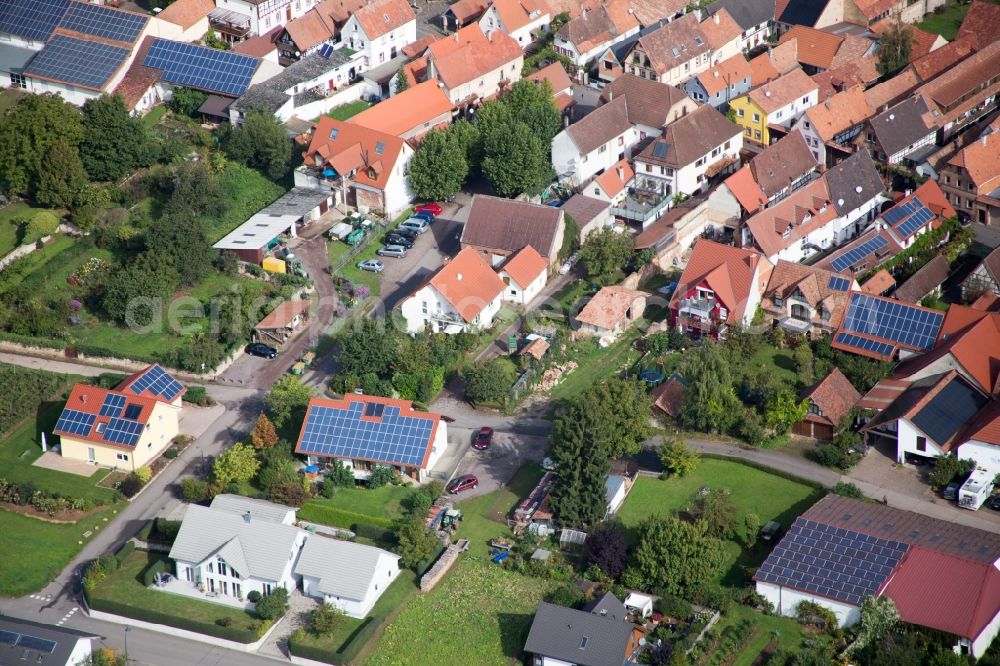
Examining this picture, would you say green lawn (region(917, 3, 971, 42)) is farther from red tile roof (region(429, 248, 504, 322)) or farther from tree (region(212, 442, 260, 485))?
tree (region(212, 442, 260, 485))

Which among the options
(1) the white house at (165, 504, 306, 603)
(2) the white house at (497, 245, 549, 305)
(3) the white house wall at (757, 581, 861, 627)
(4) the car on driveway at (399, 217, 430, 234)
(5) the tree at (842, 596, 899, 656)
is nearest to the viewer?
(5) the tree at (842, 596, 899, 656)

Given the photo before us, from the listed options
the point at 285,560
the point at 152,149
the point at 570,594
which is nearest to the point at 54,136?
the point at 152,149

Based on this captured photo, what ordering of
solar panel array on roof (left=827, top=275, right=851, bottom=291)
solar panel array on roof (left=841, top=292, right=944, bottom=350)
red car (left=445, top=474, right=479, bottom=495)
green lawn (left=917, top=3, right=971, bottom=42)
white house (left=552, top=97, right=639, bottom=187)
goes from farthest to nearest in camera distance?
green lawn (left=917, top=3, right=971, bottom=42) → white house (left=552, top=97, right=639, bottom=187) → solar panel array on roof (left=827, top=275, right=851, bottom=291) → solar panel array on roof (left=841, top=292, right=944, bottom=350) → red car (left=445, top=474, right=479, bottom=495)

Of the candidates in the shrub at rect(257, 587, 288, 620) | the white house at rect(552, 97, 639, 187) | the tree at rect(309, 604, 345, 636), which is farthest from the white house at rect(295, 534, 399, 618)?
the white house at rect(552, 97, 639, 187)

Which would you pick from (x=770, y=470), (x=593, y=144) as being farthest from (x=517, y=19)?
(x=770, y=470)

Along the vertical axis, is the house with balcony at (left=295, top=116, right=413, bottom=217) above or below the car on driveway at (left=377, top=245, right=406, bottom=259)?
above

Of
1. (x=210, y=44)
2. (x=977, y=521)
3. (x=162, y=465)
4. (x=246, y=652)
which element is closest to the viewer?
(x=246, y=652)

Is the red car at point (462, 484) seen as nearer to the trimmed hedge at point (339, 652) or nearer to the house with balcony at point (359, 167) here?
the trimmed hedge at point (339, 652)

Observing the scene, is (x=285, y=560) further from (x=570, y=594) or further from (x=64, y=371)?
(x=64, y=371)
